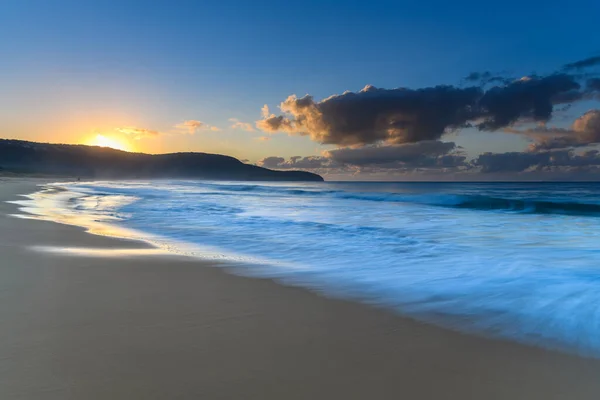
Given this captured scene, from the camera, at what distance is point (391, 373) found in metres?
2.33

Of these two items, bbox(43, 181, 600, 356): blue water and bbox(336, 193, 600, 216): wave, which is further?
bbox(336, 193, 600, 216): wave

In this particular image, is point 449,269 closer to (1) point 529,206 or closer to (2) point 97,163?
(1) point 529,206

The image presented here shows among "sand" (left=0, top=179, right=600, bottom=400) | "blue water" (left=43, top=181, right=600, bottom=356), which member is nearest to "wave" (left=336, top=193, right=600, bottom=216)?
"blue water" (left=43, top=181, right=600, bottom=356)

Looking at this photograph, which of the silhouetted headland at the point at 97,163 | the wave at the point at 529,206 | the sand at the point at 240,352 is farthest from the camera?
the silhouetted headland at the point at 97,163

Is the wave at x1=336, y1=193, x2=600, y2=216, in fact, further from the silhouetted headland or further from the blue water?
the silhouetted headland

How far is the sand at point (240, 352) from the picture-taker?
2137 millimetres

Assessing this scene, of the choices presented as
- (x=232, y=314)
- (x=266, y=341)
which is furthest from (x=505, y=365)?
(x=232, y=314)

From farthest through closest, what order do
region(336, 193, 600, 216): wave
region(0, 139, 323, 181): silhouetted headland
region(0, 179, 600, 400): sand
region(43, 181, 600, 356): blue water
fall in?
region(0, 139, 323, 181): silhouetted headland, region(336, 193, 600, 216): wave, region(43, 181, 600, 356): blue water, region(0, 179, 600, 400): sand

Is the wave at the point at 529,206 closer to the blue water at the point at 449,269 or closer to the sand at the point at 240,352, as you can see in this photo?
the blue water at the point at 449,269

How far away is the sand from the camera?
2.14 meters

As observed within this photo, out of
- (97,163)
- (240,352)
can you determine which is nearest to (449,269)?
(240,352)

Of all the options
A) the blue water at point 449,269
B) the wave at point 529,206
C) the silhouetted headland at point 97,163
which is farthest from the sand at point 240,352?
the silhouetted headland at point 97,163

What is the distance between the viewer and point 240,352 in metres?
2.54

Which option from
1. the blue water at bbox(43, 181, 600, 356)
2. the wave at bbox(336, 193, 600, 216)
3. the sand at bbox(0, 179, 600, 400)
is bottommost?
the blue water at bbox(43, 181, 600, 356)
